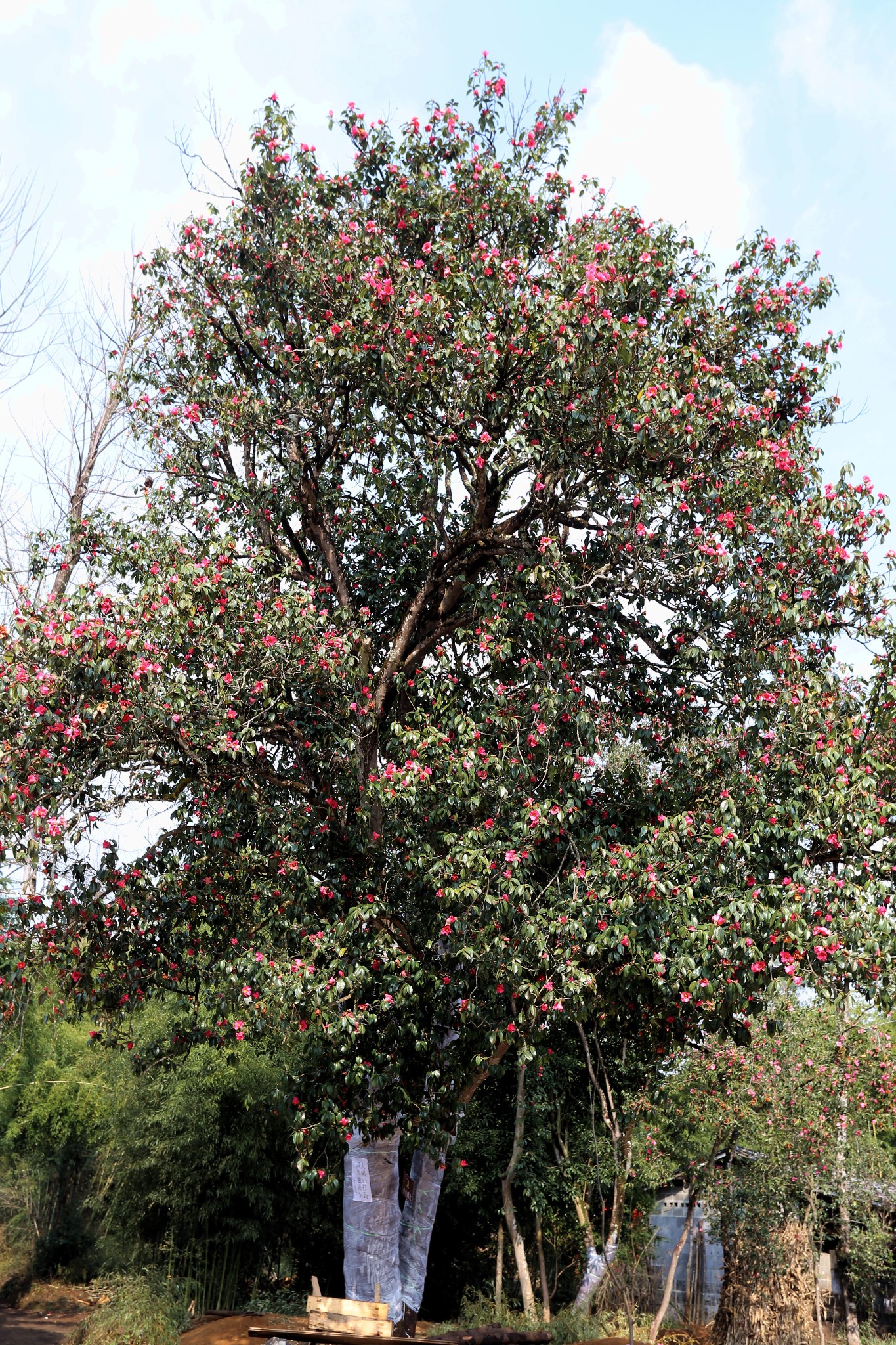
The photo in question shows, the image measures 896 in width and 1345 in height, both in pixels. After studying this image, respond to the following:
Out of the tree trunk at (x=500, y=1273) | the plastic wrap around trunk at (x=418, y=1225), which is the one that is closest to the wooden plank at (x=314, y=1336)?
the plastic wrap around trunk at (x=418, y=1225)

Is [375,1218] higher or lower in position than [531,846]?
lower

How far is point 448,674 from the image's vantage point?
9891 millimetres

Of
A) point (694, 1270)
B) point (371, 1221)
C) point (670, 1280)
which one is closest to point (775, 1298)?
point (670, 1280)

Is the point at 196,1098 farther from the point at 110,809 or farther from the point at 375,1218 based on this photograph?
the point at 110,809

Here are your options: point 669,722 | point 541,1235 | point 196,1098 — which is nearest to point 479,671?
point 669,722

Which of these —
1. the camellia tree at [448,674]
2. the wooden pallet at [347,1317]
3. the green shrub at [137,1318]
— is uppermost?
the camellia tree at [448,674]

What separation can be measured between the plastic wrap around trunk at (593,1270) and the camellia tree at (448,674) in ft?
16.8

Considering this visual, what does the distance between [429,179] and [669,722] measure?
607 centimetres

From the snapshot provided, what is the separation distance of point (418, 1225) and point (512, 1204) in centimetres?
476

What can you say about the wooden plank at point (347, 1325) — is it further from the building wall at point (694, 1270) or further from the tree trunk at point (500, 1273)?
the building wall at point (694, 1270)

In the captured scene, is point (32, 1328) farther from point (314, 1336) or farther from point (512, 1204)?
point (314, 1336)

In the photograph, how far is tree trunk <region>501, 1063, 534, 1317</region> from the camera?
587 inches

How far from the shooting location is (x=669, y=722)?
957cm

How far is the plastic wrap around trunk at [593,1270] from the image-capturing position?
1489 centimetres
